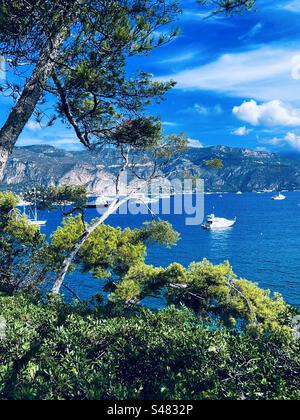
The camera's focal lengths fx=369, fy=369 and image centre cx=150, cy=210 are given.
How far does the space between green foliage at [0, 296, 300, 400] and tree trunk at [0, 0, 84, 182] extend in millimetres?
2587

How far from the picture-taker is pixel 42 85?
5953 millimetres

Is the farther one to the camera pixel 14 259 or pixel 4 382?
pixel 14 259

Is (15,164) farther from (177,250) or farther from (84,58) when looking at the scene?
(84,58)

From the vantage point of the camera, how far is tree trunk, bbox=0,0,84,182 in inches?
218

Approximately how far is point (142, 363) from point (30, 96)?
14.2 feet

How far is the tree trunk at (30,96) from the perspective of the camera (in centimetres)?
554

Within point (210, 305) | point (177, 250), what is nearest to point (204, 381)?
point (210, 305)

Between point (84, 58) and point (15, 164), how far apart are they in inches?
8081

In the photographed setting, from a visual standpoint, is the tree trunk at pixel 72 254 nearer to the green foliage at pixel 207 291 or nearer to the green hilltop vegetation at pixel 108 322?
the green hilltop vegetation at pixel 108 322

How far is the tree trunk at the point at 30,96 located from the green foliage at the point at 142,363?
8.49 feet

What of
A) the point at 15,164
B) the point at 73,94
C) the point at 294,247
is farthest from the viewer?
the point at 15,164

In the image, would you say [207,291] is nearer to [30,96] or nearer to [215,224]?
[30,96]
